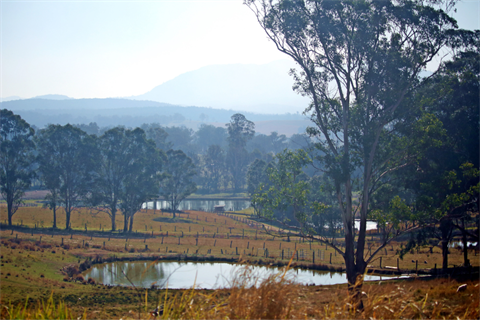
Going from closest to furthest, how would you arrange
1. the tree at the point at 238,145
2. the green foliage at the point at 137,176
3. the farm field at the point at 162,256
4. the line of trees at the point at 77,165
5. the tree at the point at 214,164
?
the farm field at the point at 162,256 → the line of trees at the point at 77,165 → the green foliage at the point at 137,176 → the tree at the point at 238,145 → the tree at the point at 214,164

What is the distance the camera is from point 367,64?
2341 centimetres

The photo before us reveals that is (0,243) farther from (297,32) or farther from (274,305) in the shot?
(274,305)

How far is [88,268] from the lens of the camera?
36344 millimetres

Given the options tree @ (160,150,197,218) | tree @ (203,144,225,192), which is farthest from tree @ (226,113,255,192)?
tree @ (160,150,197,218)

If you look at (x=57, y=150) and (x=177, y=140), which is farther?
(x=177, y=140)

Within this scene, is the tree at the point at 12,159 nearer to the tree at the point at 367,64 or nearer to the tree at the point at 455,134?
the tree at the point at 367,64

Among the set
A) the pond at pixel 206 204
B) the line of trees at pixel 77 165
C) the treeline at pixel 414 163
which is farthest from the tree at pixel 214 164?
the treeline at pixel 414 163

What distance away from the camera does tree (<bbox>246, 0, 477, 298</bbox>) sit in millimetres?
22406

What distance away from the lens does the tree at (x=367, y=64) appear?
73.5 ft

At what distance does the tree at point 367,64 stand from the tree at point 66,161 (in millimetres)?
49410

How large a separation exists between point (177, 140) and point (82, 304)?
16415 centimetres

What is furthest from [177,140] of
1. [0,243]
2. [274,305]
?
[274,305]

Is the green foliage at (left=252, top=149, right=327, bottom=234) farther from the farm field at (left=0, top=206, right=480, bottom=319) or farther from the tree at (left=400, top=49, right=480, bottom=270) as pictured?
the tree at (left=400, top=49, right=480, bottom=270)

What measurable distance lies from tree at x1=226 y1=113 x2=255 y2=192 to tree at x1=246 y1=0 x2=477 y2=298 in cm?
11033
